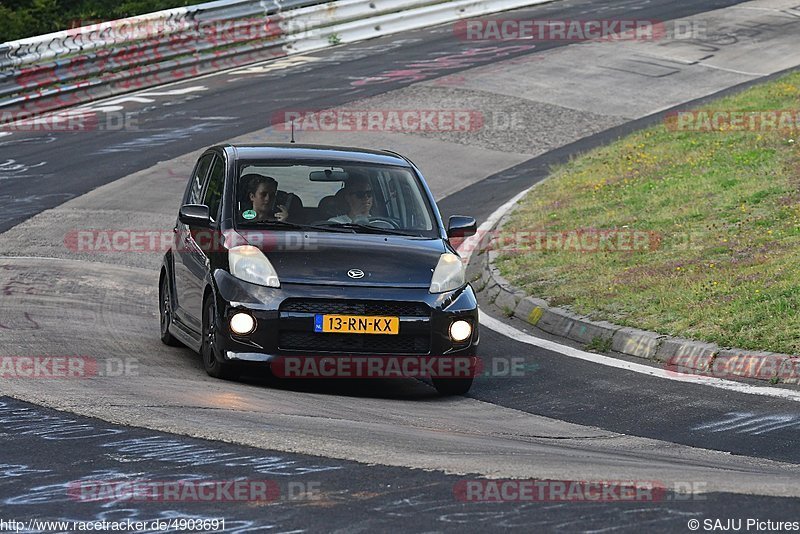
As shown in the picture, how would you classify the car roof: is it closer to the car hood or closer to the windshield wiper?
the windshield wiper

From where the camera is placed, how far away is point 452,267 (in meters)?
9.77

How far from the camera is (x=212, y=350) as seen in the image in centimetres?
966

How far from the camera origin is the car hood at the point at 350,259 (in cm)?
936

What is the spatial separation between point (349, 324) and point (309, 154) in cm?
200

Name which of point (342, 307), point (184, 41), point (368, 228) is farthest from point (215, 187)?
point (184, 41)

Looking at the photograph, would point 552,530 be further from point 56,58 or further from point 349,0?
point 349,0

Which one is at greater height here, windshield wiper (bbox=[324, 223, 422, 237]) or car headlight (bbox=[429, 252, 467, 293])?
windshield wiper (bbox=[324, 223, 422, 237])

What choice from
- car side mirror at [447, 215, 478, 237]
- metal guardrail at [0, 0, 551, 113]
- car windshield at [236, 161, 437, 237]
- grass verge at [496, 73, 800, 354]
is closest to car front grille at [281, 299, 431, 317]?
car windshield at [236, 161, 437, 237]

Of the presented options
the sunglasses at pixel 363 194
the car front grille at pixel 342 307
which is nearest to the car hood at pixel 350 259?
the car front grille at pixel 342 307

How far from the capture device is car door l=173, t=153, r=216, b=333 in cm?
1044

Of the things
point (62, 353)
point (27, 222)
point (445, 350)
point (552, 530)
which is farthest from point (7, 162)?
point (552, 530)

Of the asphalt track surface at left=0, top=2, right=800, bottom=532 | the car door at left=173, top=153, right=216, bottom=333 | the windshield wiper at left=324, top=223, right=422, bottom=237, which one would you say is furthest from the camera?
the car door at left=173, top=153, right=216, bottom=333

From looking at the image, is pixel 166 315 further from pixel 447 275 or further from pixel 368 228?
pixel 447 275

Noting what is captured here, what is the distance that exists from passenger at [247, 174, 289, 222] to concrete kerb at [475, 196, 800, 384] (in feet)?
9.54
